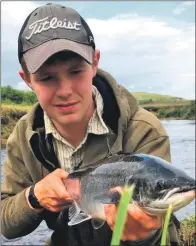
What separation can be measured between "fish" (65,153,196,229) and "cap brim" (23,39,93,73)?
570mm

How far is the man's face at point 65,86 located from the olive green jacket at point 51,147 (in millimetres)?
373

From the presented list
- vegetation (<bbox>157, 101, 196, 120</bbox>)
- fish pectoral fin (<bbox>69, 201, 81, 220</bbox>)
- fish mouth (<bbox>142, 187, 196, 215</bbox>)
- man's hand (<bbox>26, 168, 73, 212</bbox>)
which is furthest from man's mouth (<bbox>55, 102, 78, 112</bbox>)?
vegetation (<bbox>157, 101, 196, 120</bbox>)

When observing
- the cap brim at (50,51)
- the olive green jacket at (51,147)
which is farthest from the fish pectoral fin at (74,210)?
the cap brim at (50,51)

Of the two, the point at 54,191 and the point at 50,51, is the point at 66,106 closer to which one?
the point at 50,51

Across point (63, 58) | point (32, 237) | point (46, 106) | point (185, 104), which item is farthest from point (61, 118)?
point (185, 104)

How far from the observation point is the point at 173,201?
5.32 ft

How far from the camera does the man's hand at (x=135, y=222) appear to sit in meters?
1.92

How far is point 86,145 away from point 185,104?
32201mm

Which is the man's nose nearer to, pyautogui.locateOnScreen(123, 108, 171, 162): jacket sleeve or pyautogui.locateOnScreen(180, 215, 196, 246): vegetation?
pyautogui.locateOnScreen(123, 108, 171, 162): jacket sleeve

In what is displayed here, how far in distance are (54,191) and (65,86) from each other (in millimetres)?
506

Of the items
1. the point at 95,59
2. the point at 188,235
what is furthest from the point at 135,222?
the point at 188,235

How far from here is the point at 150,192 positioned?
1.73 m

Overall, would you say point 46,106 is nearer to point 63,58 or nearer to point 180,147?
point 63,58

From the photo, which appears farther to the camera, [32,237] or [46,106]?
[32,237]
